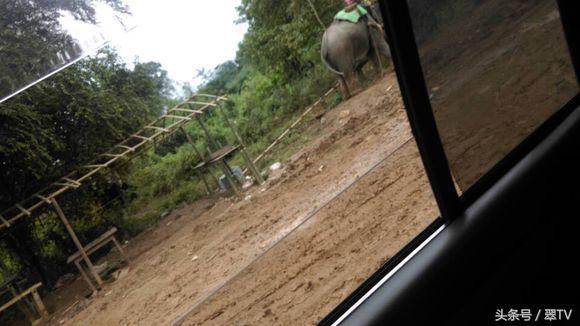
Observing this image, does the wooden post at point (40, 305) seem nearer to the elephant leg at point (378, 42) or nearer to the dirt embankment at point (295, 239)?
the dirt embankment at point (295, 239)

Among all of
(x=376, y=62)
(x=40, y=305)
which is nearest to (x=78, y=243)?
(x=40, y=305)

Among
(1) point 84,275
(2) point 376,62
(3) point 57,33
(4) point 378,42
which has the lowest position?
(1) point 84,275

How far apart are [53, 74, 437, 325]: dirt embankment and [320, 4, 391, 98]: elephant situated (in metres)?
0.59

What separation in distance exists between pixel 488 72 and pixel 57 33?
93 centimetres

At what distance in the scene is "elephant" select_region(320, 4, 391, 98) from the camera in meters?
5.04

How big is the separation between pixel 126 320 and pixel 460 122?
2.32 meters

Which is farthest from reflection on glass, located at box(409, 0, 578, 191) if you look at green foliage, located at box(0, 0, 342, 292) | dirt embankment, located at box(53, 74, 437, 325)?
green foliage, located at box(0, 0, 342, 292)

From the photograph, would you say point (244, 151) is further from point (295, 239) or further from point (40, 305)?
point (40, 305)

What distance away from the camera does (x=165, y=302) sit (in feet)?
9.60

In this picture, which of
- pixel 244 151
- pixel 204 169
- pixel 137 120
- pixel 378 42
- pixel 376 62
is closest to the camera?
pixel 137 120

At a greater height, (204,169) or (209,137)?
(209,137)

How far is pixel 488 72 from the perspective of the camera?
116cm

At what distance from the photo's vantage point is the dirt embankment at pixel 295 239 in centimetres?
212

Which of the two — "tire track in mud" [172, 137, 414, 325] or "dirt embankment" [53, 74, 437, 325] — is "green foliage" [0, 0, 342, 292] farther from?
"tire track in mud" [172, 137, 414, 325]
